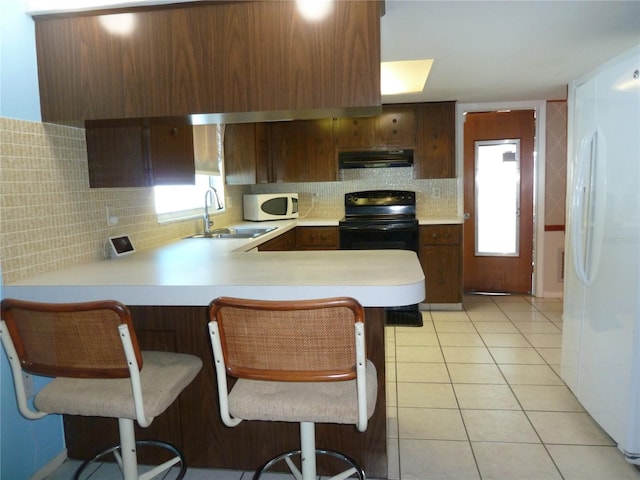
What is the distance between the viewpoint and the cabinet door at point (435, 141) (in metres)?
4.62

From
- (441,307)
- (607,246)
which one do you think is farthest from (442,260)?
(607,246)

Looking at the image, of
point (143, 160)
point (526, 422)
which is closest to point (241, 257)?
point (143, 160)

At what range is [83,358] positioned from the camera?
1392mm

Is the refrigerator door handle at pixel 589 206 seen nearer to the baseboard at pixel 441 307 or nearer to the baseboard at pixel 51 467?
the baseboard at pixel 441 307

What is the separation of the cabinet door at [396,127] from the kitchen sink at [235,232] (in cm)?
163

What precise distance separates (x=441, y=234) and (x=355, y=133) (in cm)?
133

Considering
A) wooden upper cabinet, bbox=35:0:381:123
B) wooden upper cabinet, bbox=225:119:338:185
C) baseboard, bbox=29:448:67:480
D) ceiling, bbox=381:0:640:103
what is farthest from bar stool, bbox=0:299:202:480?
wooden upper cabinet, bbox=225:119:338:185

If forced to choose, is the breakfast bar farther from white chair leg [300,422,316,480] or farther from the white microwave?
the white microwave

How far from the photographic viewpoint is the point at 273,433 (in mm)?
2023

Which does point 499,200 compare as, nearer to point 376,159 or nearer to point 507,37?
point 376,159

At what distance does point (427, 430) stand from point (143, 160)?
1.94 metres

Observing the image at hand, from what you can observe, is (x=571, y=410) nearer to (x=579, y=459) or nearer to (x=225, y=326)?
(x=579, y=459)

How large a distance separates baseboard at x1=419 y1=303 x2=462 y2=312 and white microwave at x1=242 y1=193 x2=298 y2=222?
1.63 meters

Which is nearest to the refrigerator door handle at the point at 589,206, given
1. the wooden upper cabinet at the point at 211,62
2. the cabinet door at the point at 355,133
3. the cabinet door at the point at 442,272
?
the wooden upper cabinet at the point at 211,62
